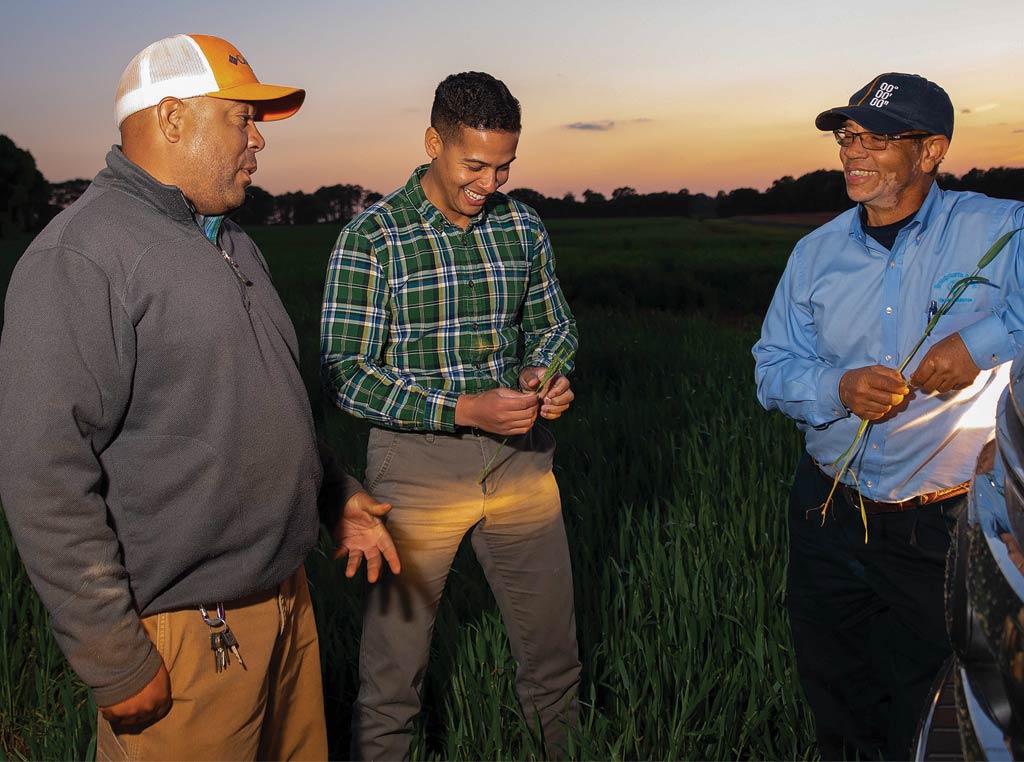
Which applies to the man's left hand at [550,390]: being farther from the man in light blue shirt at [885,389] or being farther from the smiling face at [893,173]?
the smiling face at [893,173]

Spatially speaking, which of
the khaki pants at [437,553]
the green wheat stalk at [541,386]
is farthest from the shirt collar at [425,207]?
the khaki pants at [437,553]

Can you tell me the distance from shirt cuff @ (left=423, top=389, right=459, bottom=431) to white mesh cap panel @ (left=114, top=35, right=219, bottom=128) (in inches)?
37.0

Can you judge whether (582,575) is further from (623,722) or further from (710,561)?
(623,722)

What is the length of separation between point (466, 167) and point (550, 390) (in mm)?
635

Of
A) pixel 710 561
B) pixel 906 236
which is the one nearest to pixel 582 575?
pixel 710 561

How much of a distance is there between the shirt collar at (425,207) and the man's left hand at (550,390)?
18.0 inches

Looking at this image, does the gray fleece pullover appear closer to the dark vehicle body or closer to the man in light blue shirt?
the dark vehicle body

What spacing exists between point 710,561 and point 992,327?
1446 mm

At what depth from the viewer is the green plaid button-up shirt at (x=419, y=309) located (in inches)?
94.7

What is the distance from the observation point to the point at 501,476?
251 centimetres

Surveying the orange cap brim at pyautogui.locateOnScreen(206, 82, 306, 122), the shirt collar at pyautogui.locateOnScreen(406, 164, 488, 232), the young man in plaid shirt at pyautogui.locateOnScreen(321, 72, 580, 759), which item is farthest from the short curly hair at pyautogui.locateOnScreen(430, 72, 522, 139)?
the orange cap brim at pyautogui.locateOnScreen(206, 82, 306, 122)

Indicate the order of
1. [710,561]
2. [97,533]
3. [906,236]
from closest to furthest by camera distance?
[97,533] < [906,236] < [710,561]

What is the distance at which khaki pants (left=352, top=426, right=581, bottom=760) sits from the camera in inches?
96.5

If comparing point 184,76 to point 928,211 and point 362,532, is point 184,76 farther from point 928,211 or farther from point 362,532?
point 928,211
